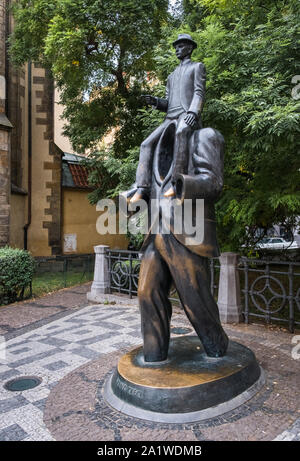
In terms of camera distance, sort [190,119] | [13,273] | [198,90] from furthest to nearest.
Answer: [13,273] → [198,90] → [190,119]

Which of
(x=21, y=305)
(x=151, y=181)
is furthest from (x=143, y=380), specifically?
(x=21, y=305)

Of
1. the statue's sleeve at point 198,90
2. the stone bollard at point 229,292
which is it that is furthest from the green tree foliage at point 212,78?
the statue's sleeve at point 198,90

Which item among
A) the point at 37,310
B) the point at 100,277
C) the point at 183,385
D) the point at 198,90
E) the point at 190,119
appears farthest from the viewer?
the point at 100,277

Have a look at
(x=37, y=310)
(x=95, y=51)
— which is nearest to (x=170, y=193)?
(x=37, y=310)

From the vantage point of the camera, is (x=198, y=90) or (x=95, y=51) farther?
(x=95, y=51)

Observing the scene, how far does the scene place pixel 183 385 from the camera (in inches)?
121

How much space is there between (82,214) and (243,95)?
44.9ft

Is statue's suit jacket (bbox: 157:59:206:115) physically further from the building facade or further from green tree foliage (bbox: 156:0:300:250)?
the building facade

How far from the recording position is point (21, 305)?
910 cm

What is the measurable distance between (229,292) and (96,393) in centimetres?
359

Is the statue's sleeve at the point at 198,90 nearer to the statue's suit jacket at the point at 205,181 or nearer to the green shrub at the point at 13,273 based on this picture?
the statue's suit jacket at the point at 205,181

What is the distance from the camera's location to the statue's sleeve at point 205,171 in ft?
10.2

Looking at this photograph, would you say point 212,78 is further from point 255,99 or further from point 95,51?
point 95,51

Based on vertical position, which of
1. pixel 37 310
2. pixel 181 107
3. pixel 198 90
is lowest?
pixel 37 310
